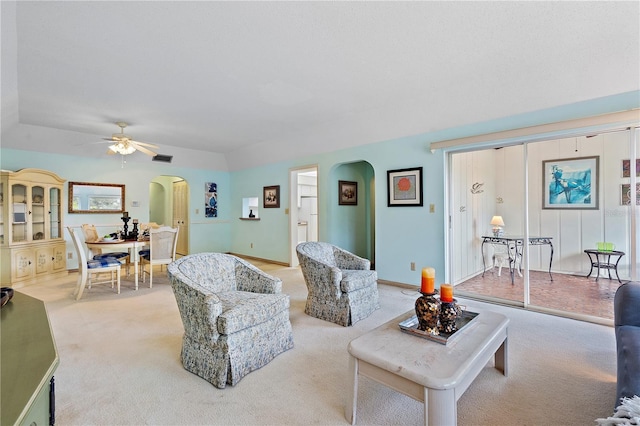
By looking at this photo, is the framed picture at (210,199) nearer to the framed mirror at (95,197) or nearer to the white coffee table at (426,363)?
the framed mirror at (95,197)

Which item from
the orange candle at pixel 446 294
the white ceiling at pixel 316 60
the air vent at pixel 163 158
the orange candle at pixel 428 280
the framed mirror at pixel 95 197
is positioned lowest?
the orange candle at pixel 446 294

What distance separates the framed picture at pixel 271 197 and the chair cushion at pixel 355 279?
338cm

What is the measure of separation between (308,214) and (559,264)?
490cm

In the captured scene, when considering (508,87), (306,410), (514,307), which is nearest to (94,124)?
(306,410)

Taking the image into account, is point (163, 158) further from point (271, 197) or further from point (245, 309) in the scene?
point (245, 309)

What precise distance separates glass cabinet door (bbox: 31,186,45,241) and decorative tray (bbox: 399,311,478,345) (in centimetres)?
608

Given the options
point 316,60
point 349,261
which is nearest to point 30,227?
point 349,261

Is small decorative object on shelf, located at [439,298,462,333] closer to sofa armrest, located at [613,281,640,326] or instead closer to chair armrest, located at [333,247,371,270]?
sofa armrest, located at [613,281,640,326]

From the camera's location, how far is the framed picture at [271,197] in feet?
21.4

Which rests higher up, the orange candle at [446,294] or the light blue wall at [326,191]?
the light blue wall at [326,191]

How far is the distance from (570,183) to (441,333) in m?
4.22

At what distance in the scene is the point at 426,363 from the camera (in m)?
1.49

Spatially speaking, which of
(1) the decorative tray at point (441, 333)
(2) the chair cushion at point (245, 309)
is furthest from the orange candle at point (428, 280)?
(2) the chair cushion at point (245, 309)

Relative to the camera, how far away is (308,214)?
734cm
